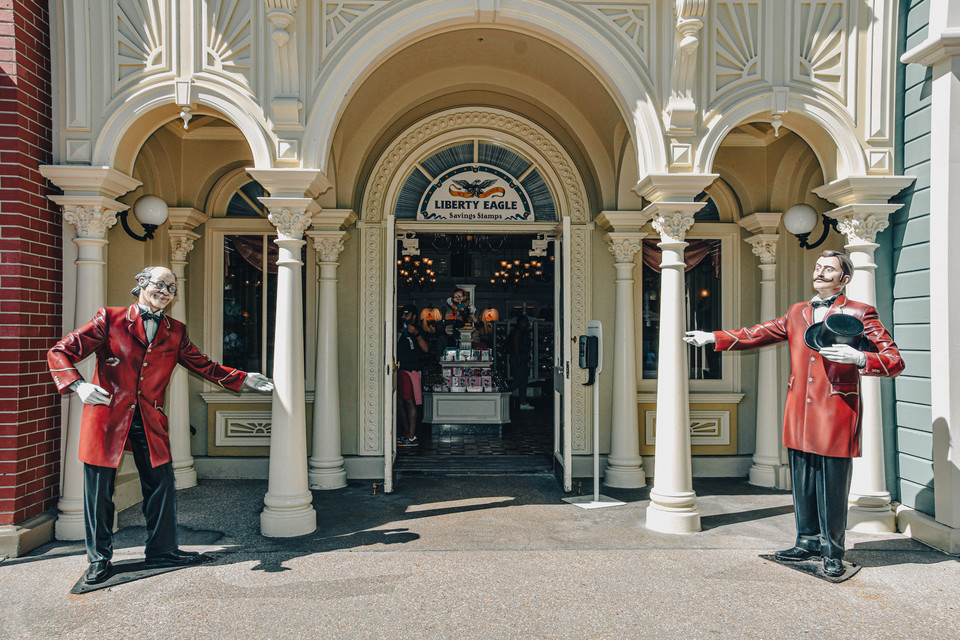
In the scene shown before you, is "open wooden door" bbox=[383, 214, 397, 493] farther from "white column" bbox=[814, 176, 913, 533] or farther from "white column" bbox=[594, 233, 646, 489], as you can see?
"white column" bbox=[814, 176, 913, 533]

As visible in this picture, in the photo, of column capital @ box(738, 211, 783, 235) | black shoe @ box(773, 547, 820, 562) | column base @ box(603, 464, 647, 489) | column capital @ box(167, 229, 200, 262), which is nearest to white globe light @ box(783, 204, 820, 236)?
column capital @ box(738, 211, 783, 235)

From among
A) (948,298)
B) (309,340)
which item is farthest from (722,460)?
(309,340)

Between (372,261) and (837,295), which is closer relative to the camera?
(837,295)

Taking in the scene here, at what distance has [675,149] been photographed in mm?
5484

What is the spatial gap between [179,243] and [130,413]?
352cm

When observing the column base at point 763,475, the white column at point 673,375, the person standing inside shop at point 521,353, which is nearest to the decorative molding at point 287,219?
the white column at point 673,375

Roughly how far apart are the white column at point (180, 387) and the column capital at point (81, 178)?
1942 millimetres

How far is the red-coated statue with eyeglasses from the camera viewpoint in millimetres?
4305

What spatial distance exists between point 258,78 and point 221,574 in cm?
399

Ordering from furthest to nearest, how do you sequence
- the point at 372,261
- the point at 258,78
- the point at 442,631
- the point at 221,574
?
the point at 372,261
the point at 258,78
the point at 221,574
the point at 442,631

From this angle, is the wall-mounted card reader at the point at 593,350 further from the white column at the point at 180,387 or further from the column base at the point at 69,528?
the column base at the point at 69,528

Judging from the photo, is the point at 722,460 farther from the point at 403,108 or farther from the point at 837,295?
the point at 403,108

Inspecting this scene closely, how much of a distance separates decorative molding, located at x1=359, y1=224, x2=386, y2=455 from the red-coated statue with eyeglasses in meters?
3.00

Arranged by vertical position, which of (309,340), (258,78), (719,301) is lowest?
(309,340)
